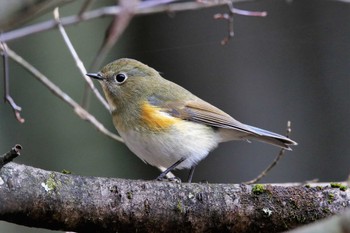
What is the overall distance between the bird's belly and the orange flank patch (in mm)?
35

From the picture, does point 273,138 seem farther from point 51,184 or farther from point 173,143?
point 51,184

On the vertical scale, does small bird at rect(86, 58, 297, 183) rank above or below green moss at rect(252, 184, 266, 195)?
above

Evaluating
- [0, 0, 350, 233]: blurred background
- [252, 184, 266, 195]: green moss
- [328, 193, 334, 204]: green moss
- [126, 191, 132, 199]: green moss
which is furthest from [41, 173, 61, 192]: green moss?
[0, 0, 350, 233]: blurred background

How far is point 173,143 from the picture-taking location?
4.09 meters

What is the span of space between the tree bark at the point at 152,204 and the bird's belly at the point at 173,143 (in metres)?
0.77

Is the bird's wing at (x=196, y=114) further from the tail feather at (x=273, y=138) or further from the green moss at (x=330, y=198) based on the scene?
the green moss at (x=330, y=198)

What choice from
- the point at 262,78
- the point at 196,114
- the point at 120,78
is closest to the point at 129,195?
the point at 196,114

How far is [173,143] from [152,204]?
39.1 inches

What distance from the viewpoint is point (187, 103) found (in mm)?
4480

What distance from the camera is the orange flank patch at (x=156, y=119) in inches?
161

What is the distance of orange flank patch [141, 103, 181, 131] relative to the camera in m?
4.09

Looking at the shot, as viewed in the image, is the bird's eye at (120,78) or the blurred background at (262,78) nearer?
the bird's eye at (120,78)

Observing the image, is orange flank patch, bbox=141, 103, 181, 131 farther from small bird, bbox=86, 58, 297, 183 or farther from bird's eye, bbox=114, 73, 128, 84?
bird's eye, bbox=114, 73, 128, 84

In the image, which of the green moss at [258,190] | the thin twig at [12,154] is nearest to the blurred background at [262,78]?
the green moss at [258,190]
